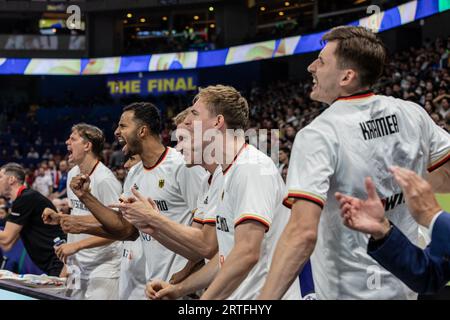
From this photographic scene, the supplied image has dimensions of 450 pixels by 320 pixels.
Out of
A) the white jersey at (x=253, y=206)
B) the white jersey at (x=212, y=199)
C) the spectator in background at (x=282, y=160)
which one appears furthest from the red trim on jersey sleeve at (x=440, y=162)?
the spectator in background at (x=282, y=160)

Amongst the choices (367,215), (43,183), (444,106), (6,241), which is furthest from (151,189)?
(43,183)

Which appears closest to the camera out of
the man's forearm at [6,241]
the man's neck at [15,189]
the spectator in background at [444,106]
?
the man's forearm at [6,241]

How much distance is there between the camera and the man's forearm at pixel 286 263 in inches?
77.1

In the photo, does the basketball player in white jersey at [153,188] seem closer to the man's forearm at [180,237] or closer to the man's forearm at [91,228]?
the man's forearm at [91,228]

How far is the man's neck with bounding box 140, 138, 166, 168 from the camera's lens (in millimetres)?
4344

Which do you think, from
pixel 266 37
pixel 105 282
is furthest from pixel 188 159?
pixel 266 37

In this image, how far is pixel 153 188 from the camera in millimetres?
4168

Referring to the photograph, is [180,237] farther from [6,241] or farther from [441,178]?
[6,241]


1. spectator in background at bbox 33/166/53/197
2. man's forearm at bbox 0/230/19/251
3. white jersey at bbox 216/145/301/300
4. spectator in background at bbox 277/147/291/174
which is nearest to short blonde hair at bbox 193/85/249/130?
white jersey at bbox 216/145/301/300

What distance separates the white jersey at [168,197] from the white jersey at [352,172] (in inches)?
70.4

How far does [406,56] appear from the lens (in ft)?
54.5

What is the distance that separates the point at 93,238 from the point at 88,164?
2.76ft

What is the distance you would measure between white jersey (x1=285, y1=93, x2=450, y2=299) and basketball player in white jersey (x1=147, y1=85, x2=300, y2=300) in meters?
0.29

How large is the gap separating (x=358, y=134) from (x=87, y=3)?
27.2 metres
